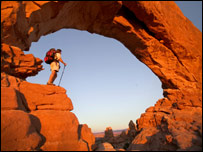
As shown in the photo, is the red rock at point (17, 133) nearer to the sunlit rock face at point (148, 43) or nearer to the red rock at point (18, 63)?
the sunlit rock face at point (148, 43)

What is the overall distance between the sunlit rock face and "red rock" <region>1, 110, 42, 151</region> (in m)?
0.96

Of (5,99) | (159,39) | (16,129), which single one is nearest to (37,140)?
→ (16,129)

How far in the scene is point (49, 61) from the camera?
517cm

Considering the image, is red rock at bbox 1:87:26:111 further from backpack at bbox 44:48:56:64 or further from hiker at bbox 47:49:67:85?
backpack at bbox 44:48:56:64

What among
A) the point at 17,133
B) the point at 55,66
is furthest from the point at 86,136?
the point at 55,66

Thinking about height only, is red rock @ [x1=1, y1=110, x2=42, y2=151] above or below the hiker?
below

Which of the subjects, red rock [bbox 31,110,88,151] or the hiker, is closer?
red rock [bbox 31,110,88,151]

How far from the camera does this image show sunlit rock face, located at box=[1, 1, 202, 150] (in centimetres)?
441

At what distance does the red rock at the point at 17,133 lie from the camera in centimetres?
268

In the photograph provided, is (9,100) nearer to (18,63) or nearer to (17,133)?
(17,133)

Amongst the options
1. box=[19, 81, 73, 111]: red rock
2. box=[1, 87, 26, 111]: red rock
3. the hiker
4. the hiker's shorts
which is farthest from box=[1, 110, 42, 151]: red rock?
the hiker's shorts

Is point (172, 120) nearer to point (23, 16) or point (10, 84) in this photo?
point (10, 84)

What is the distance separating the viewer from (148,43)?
7426mm

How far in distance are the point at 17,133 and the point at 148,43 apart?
6.52 meters
